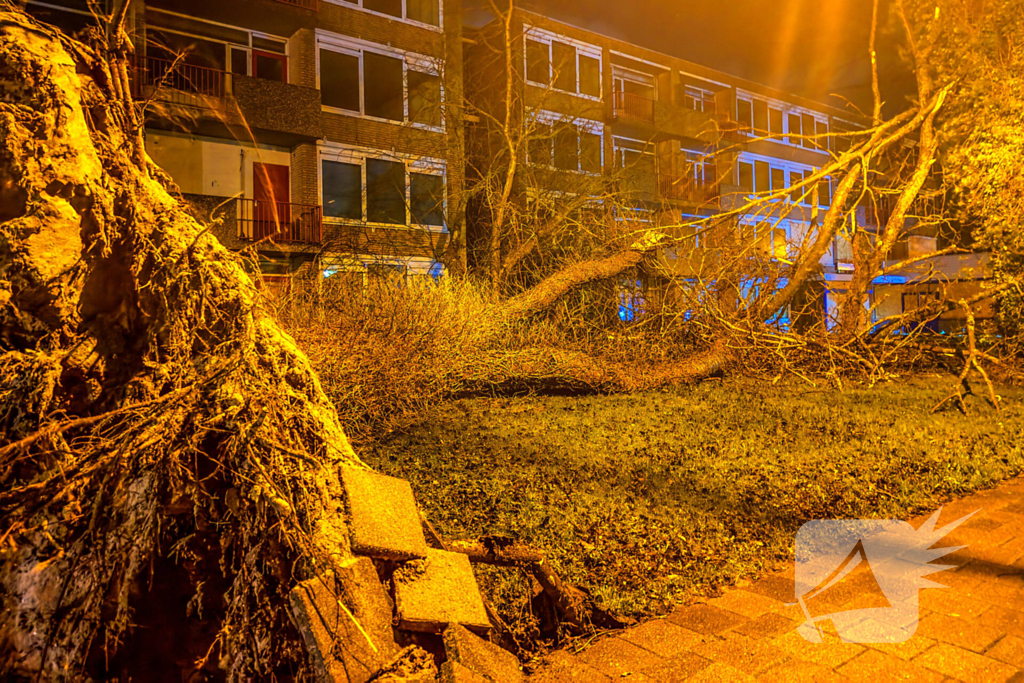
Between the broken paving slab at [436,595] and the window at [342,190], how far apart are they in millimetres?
17702

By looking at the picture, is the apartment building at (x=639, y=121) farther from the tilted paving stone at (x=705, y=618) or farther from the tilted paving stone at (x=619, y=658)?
the tilted paving stone at (x=619, y=658)

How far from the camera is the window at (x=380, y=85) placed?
63.4ft

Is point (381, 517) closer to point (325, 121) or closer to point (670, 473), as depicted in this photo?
point (670, 473)

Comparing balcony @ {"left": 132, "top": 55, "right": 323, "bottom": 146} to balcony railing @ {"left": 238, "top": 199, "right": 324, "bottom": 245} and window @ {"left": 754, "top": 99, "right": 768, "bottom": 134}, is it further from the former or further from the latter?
window @ {"left": 754, "top": 99, "right": 768, "bottom": 134}

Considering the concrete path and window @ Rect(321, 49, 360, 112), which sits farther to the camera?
window @ Rect(321, 49, 360, 112)

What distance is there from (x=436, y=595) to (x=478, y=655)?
0.83 ft

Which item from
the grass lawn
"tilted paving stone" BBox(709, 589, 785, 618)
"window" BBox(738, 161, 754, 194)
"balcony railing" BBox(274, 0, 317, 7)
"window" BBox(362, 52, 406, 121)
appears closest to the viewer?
"tilted paving stone" BBox(709, 589, 785, 618)

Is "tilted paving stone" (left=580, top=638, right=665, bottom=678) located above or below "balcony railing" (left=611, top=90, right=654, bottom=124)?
below

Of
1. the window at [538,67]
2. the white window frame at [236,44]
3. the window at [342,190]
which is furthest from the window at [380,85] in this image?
the window at [538,67]

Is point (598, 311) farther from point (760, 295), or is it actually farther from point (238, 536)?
point (238, 536)

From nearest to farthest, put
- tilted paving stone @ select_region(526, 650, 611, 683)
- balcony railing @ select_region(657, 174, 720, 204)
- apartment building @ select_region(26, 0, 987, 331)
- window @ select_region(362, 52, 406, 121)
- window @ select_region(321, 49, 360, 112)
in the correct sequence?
tilted paving stone @ select_region(526, 650, 611, 683) < apartment building @ select_region(26, 0, 987, 331) < window @ select_region(321, 49, 360, 112) < window @ select_region(362, 52, 406, 121) < balcony railing @ select_region(657, 174, 720, 204)

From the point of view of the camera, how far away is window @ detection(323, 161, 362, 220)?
62.7 ft

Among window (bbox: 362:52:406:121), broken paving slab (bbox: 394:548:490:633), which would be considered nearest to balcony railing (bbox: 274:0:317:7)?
window (bbox: 362:52:406:121)

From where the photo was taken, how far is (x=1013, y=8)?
9.80m
